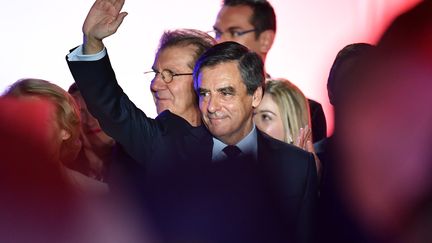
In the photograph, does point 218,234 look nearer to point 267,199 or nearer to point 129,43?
point 267,199

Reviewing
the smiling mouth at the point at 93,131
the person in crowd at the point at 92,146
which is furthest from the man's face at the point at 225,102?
the smiling mouth at the point at 93,131

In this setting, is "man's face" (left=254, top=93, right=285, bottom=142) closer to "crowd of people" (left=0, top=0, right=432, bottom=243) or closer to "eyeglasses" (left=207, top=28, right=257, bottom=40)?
"crowd of people" (left=0, top=0, right=432, bottom=243)

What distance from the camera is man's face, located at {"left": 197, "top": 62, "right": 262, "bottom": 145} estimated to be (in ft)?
9.16

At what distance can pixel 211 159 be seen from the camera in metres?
2.70

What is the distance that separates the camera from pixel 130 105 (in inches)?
106

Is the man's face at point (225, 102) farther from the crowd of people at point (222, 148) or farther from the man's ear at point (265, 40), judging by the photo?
the man's ear at point (265, 40)

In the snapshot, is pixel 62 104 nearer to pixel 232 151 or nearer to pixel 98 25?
pixel 98 25

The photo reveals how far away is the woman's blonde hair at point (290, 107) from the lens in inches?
137

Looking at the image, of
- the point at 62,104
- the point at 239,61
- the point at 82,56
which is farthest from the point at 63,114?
the point at 239,61

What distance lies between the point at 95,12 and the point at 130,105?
32cm

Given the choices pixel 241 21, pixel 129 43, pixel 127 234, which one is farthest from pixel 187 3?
pixel 127 234

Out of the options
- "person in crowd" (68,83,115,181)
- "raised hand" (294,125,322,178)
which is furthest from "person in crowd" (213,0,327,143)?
"raised hand" (294,125,322,178)

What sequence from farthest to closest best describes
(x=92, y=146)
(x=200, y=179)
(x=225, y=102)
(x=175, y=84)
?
(x=92, y=146), (x=175, y=84), (x=225, y=102), (x=200, y=179)

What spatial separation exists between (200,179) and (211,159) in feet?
1.37
